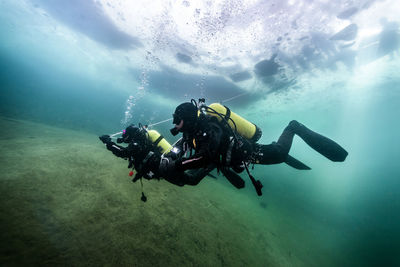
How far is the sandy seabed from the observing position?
305cm

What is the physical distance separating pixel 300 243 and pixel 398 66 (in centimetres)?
1836

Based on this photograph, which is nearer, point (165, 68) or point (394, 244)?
point (394, 244)

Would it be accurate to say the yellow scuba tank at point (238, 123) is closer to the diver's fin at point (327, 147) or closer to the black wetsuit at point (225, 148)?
the black wetsuit at point (225, 148)

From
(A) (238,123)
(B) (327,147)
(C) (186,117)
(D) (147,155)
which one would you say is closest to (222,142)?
(C) (186,117)

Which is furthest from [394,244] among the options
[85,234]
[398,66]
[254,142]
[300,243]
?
[85,234]

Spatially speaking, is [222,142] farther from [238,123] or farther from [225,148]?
[238,123]

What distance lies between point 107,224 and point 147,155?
7.77 ft

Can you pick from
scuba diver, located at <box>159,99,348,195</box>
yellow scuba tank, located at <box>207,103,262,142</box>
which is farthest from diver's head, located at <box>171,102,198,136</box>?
yellow scuba tank, located at <box>207,103,262,142</box>

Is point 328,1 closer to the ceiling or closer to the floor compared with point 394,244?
closer to the ceiling

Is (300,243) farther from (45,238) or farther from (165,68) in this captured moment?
(165,68)

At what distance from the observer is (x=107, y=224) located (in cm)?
405

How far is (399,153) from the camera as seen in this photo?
62.5m

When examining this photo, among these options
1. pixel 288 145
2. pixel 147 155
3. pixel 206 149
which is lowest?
pixel 147 155

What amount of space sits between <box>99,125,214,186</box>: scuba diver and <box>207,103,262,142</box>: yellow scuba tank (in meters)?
1.06
